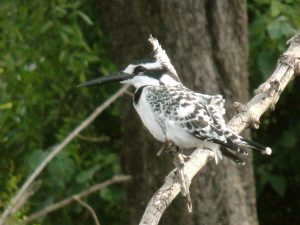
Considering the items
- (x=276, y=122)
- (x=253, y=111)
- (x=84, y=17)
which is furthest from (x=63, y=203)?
(x=276, y=122)

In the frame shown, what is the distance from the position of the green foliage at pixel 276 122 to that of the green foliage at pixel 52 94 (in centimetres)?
78

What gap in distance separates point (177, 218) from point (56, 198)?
69cm

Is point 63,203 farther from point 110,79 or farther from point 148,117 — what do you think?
point 110,79

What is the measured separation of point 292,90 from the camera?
5.20 meters

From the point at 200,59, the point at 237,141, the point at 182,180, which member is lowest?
the point at 182,180

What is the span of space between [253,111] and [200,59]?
146 centimetres

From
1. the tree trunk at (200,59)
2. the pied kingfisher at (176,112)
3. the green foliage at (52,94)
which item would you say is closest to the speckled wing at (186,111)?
the pied kingfisher at (176,112)

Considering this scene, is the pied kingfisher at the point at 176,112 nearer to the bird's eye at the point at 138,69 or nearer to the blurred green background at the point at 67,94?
the bird's eye at the point at 138,69

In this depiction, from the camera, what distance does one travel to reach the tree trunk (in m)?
4.14

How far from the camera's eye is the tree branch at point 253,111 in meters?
2.22

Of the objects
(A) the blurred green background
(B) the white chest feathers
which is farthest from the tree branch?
(A) the blurred green background

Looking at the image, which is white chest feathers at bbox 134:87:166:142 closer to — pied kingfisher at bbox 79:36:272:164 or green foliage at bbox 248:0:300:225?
pied kingfisher at bbox 79:36:272:164

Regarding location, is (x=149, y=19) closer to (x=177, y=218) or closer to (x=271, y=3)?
(x=271, y=3)

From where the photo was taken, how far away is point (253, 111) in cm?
272
